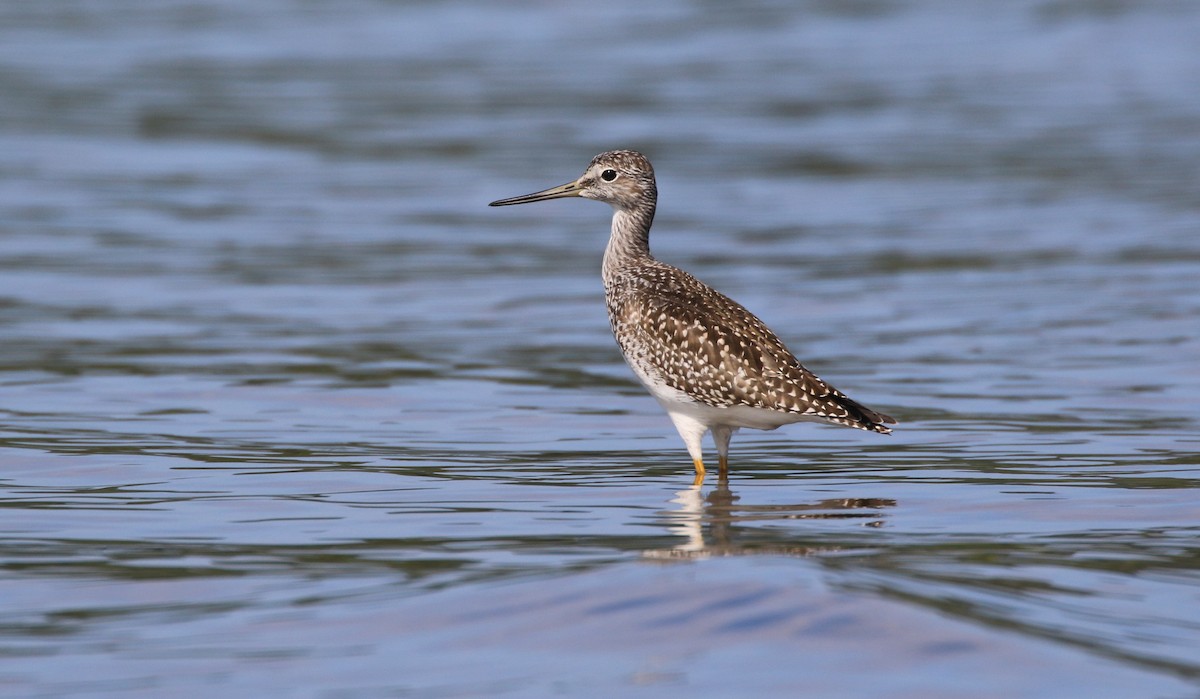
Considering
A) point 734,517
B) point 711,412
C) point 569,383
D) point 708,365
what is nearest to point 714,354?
point 708,365

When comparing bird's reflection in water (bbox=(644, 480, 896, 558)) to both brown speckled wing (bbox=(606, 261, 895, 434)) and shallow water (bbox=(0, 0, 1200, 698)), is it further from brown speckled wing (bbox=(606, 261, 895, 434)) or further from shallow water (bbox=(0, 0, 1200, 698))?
brown speckled wing (bbox=(606, 261, 895, 434))

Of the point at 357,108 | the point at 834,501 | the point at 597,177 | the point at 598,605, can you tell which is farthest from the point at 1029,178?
the point at 598,605

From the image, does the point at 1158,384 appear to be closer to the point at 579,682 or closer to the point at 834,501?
the point at 834,501

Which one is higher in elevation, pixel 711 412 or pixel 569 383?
pixel 711 412

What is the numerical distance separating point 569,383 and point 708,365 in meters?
4.18

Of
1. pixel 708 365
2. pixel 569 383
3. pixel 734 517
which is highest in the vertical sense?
pixel 708 365

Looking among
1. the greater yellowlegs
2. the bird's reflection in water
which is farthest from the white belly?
the bird's reflection in water

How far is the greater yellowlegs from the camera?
11008 mm

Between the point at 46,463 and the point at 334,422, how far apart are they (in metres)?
2.37

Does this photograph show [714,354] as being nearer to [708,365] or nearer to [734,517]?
[708,365]

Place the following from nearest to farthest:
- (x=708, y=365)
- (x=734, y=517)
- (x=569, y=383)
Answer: (x=734, y=517)
(x=708, y=365)
(x=569, y=383)

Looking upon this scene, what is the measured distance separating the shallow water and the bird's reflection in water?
0.05m

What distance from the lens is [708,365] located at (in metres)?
11.2

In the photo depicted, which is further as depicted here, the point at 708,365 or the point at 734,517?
the point at 708,365
